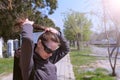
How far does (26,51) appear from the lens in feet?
8.38

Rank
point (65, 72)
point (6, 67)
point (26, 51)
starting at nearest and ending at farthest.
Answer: point (26, 51)
point (65, 72)
point (6, 67)

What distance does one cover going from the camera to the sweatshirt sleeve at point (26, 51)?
2529 mm

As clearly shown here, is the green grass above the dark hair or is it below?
below

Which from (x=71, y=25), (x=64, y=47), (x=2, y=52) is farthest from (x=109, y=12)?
(x=71, y=25)

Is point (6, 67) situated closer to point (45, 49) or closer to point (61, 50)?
point (61, 50)

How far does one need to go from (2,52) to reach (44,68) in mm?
32784

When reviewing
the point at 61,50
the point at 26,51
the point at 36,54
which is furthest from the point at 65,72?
the point at 26,51

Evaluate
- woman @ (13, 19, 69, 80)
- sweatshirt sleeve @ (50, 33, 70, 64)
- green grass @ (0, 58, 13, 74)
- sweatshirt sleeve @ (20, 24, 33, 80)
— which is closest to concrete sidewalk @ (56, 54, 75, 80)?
green grass @ (0, 58, 13, 74)

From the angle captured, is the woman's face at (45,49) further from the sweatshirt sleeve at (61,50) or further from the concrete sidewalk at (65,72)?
the concrete sidewalk at (65,72)

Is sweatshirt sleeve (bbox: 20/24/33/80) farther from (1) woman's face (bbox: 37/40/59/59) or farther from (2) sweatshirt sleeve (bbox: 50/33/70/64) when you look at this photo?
(2) sweatshirt sleeve (bbox: 50/33/70/64)

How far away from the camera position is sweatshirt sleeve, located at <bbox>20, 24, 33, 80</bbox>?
8.30ft

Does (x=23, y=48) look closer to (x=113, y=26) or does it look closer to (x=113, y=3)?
(x=113, y=3)

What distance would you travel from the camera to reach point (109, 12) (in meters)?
16.9

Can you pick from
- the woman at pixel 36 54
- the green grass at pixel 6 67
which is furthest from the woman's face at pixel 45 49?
the green grass at pixel 6 67
